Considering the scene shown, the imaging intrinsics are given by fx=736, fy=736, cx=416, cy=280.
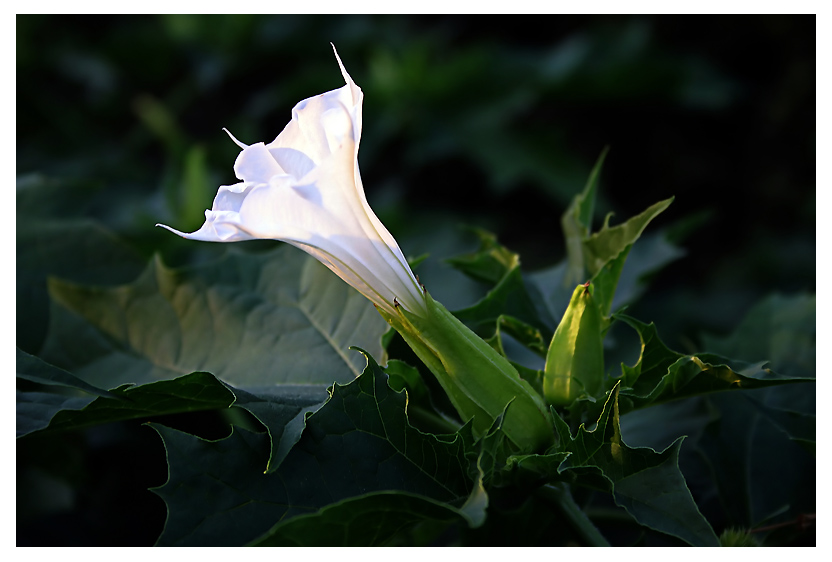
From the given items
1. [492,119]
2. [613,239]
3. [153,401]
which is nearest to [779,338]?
[613,239]

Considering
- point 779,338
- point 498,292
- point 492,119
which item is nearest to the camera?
point 498,292

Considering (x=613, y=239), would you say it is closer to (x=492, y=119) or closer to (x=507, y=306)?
(x=507, y=306)

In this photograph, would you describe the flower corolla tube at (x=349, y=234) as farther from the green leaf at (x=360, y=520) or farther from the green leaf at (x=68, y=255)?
the green leaf at (x=68, y=255)

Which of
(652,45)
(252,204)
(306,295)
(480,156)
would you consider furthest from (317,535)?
(652,45)

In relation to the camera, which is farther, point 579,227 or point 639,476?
point 579,227

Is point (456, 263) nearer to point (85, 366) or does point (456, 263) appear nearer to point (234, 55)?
point (85, 366)

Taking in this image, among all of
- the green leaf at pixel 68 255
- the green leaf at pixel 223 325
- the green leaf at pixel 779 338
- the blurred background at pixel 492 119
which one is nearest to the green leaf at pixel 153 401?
the green leaf at pixel 223 325
